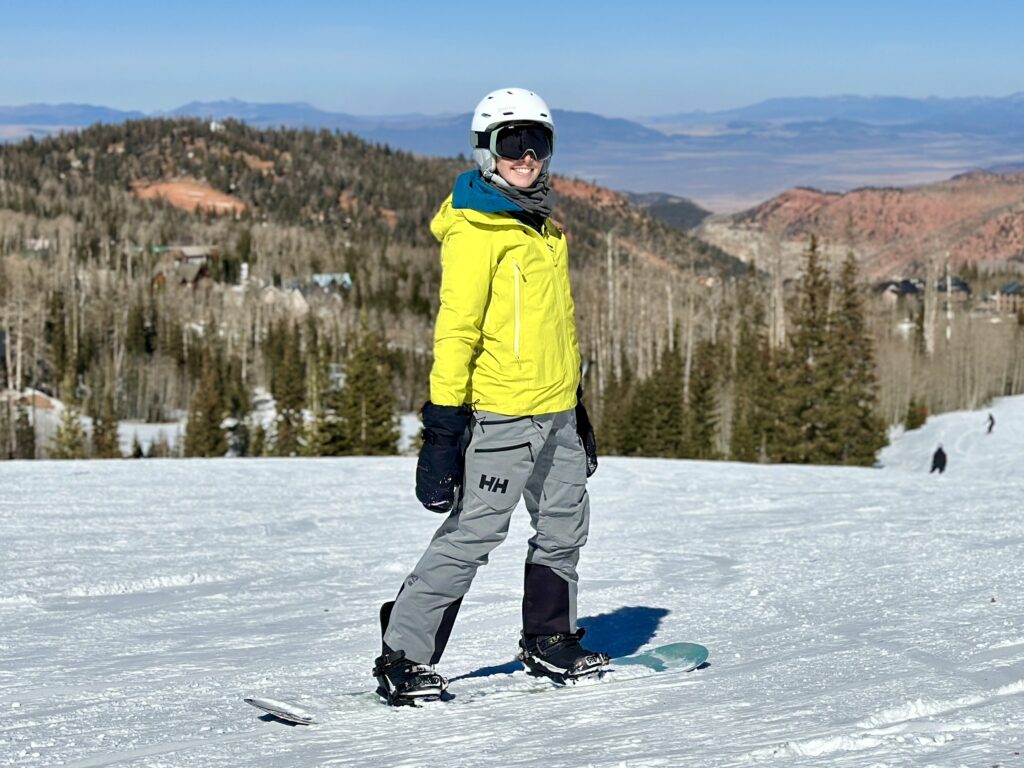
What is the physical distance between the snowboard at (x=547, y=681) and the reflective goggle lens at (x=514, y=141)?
1.93m

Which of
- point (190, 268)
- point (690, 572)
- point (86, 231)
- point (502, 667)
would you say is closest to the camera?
point (502, 667)

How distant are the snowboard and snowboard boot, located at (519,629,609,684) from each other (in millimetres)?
30

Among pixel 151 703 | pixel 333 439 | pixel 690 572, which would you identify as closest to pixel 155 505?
pixel 690 572

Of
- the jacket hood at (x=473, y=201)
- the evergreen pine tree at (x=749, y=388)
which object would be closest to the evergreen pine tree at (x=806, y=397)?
the evergreen pine tree at (x=749, y=388)

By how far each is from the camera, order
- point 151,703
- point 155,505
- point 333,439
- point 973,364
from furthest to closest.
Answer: point 973,364
point 333,439
point 155,505
point 151,703

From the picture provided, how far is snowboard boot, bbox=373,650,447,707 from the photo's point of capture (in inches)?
161

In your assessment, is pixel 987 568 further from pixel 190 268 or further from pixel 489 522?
pixel 190 268

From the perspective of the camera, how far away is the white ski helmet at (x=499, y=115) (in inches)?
157

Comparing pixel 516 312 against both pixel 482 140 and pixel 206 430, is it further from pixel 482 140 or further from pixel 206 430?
pixel 206 430

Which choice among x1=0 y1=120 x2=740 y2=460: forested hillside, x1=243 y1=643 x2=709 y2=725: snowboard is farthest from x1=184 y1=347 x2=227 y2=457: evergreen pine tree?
x1=243 y1=643 x2=709 y2=725: snowboard

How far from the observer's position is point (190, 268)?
141625mm

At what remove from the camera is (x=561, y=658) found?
4.33 m

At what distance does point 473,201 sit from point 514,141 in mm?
282

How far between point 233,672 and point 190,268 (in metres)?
143
